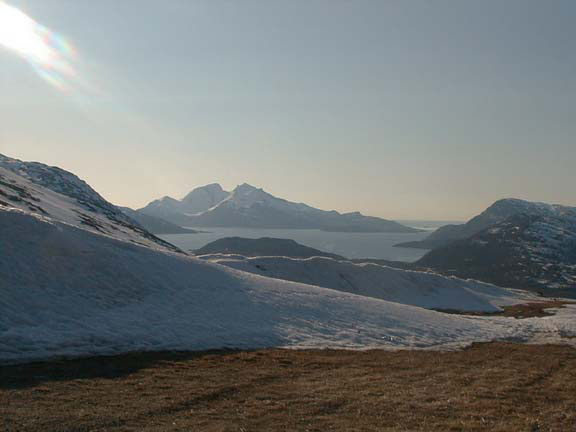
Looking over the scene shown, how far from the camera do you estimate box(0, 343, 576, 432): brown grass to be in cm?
1430

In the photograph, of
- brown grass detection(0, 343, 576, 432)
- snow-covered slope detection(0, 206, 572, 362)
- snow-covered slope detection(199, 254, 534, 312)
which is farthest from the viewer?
snow-covered slope detection(199, 254, 534, 312)

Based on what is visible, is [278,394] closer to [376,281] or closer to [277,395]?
[277,395]

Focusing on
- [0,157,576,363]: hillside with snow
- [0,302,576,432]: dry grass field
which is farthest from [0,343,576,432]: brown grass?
[0,157,576,363]: hillside with snow

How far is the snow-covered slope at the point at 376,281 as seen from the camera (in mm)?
79812

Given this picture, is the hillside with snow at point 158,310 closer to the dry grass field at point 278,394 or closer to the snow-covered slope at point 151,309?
the snow-covered slope at point 151,309

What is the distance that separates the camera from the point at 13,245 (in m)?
30.3

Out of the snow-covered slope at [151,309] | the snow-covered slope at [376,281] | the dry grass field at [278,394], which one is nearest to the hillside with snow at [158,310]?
the snow-covered slope at [151,309]

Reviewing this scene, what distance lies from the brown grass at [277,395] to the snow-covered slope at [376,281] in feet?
176

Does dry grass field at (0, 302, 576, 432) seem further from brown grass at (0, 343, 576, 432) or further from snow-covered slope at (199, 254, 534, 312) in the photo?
snow-covered slope at (199, 254, 534, 312)

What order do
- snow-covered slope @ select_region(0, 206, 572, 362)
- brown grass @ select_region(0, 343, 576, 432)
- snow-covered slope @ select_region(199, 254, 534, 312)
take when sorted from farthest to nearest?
1. snow-covered slope @ select_region(199, 254, 534, 312)
2. snow-covered slope @ select_region(0, 206, 572, 362)
3. brown grass @ select_region(0, 343, 576, 432)

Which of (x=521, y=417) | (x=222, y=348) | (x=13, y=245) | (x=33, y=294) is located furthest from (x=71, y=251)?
(x=521, y=417)

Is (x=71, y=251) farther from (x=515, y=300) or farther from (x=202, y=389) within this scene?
(x=515, y=300)

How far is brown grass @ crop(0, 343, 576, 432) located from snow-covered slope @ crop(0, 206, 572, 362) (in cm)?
285

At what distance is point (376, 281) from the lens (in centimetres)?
8500
